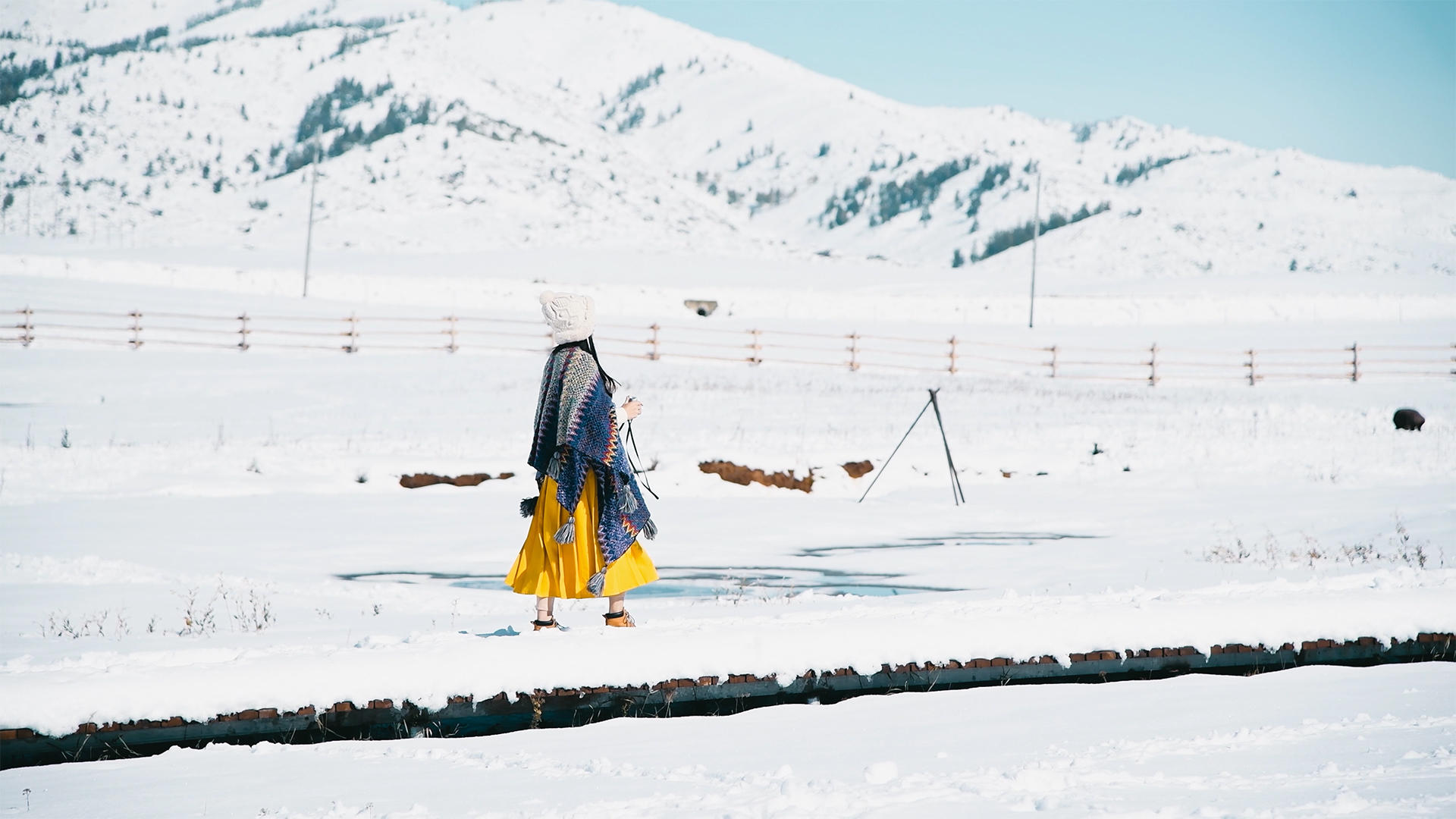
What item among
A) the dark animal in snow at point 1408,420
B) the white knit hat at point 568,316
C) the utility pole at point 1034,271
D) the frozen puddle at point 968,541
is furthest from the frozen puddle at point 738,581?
the utility pole at point 1034,271

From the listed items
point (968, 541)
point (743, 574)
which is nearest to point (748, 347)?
point (968, 541)

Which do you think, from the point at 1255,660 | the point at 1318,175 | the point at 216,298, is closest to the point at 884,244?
the point at 1318,175

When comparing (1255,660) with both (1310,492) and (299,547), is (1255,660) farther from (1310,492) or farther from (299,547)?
(1310,492)

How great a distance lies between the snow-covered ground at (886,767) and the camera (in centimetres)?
389

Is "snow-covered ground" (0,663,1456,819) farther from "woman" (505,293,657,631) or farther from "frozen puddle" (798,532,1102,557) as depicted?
"frozen puddle" (798,532,1102,557)

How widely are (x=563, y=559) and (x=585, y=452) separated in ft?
1.69

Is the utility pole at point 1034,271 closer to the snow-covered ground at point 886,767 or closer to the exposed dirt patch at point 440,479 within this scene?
the exposed dirt patch at point 440,479

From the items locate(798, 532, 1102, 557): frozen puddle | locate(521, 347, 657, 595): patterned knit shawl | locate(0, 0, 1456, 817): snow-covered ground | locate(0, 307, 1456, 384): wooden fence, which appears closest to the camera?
locate(0, 0, 1456, 817): snow-covered ground

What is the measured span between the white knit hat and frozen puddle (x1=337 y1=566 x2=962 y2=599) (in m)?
2.83

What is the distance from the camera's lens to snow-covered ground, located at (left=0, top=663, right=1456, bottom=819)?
3.89 metres

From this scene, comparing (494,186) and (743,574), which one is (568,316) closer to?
(743,574)

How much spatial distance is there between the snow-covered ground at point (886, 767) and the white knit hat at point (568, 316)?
6.10 ft

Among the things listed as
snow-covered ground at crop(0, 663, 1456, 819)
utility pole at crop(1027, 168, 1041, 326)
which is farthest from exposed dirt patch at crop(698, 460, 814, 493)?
utility pole at crop(1027, 168, 1041, 326)

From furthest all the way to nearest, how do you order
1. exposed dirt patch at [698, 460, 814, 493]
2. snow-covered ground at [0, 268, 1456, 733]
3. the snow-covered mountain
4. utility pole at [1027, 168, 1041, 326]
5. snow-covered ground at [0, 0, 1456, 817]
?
the snow-covered mountain < utility pole at [1027, 168, 1041, 326] < exposed dirt patch at [698, 460, 814, 493] < snow-covered ground at [0, 268, 1456, 733] < snow-covered ground at [0, 0, 1456, 817]
